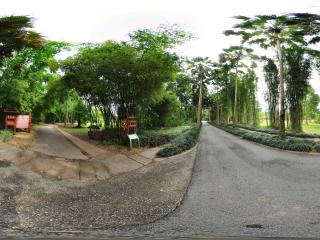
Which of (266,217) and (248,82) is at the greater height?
(248,82)

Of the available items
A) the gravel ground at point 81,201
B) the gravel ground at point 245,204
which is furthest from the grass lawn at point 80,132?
the gravel ground at point 81,201

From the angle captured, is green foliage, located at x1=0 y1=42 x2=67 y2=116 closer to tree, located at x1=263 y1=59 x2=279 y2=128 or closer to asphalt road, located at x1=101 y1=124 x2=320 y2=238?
asphalt road, located at x1=101 y1=124 x2=320 y2=238

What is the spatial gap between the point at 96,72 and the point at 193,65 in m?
22.5

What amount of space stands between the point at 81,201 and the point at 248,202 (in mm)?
3330

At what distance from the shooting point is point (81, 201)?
651 cm

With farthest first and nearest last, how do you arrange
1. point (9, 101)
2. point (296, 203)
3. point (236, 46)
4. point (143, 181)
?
1. point (236, 46)
2. point (9, 101)
3. point (143, 181)
4. point (296, 203)

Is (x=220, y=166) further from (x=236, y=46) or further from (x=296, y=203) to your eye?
(x=236, y=46)

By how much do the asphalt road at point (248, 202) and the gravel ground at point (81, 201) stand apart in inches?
16.3

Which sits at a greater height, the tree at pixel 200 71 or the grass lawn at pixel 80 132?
the tree at pixel 200 71

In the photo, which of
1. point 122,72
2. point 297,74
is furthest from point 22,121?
point 297,74

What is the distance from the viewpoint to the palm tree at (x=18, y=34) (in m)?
9.08

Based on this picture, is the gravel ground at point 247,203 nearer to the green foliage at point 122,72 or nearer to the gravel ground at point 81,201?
the gravel ground at point 81,201

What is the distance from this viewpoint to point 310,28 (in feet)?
52.1

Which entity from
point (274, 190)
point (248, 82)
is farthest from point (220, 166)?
point (248, 82)
